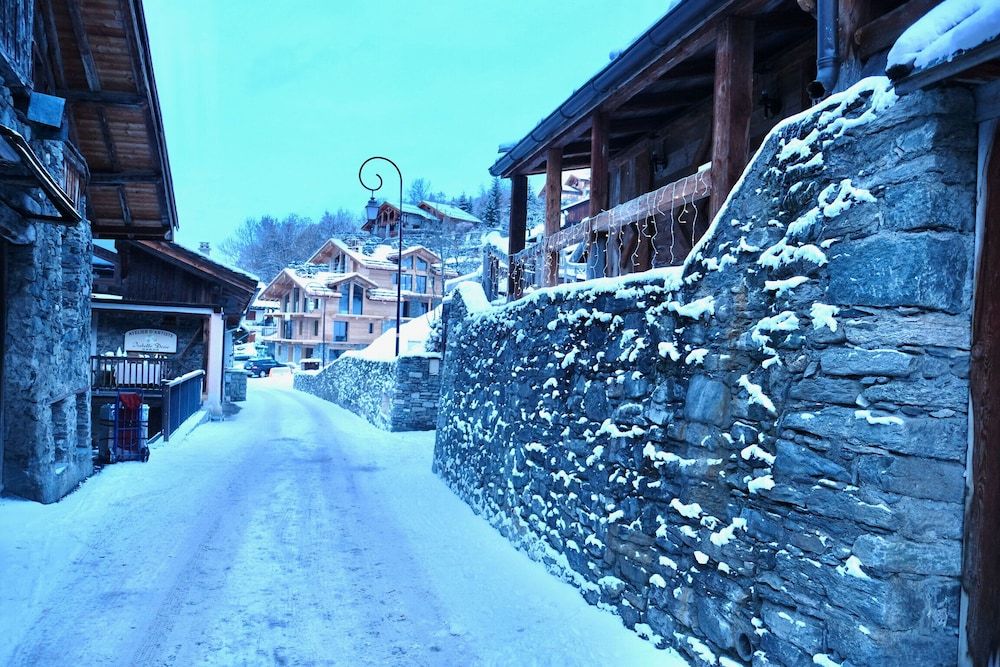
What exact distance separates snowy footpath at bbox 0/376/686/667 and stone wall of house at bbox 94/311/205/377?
817 centimetres

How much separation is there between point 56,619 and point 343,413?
17266 millimetres

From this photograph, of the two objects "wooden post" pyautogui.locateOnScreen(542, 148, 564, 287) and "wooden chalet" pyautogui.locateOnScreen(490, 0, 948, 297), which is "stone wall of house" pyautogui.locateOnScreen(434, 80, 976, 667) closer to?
"wooden chalet" pyautogui.locateOnScreen(490, 0, 948, 297)

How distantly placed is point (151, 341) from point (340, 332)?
2577 centimetres

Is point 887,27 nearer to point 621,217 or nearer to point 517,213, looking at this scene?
point 621,217

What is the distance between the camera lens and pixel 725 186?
206 inches

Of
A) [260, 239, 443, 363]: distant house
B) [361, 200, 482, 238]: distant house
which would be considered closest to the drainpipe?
[260, 239, 443, 363]: distant house

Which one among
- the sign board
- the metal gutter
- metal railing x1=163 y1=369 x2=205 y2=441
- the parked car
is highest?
the metal gutter

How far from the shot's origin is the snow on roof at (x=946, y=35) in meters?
2.50

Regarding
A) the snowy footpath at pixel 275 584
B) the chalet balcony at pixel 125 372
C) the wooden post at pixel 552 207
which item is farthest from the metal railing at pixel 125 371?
the wooden post at pixel 552 207

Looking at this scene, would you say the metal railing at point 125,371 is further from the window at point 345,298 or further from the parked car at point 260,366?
the parked car at point 260,366

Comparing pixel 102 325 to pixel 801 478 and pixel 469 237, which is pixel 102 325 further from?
pixel 469 237

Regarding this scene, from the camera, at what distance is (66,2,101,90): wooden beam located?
7.35m

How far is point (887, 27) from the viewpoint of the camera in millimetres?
3717

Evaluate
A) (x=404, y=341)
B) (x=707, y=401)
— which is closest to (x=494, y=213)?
(x=404, y=341)
